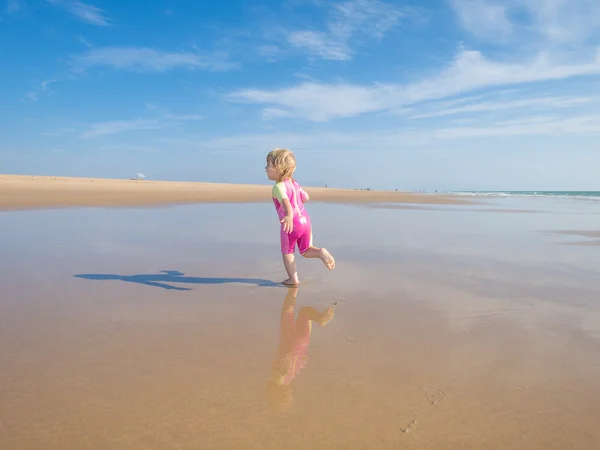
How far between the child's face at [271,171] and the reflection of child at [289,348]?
1.47 meters

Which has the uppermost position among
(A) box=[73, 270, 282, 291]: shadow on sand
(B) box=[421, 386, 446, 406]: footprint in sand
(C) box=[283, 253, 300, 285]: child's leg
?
(C) box=[283, 253, 300, 285]: child's leg

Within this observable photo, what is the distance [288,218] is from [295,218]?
17cm

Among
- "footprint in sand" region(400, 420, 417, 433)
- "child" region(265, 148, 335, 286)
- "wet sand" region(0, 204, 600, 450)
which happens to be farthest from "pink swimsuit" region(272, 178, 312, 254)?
"footprint in sand" region(400, 420, 417, 433)

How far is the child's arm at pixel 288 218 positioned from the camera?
4656 millimetres

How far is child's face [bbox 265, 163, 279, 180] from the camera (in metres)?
4.85

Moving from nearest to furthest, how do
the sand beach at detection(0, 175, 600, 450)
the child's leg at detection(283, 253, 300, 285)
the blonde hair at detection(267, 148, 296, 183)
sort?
the sand beach at detection(0, 175, 600, 450) → the child's leg at detection(283, 253, 300, 285) → the blonde hair at detection(267, 148, 296, 183)

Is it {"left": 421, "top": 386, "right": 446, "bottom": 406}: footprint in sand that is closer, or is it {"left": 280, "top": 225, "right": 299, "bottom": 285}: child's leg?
{"left": 421, "top": 386, "right": 446, "bottom": 406}: footprint in sand

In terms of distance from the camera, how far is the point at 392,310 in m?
3.62

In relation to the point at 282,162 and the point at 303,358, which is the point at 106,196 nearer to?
the point at 282,162

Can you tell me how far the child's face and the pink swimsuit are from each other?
0.43ft

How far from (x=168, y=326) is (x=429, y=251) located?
184 inches

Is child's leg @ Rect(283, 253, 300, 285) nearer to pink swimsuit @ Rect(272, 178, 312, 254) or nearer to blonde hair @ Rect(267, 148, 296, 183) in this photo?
pink swimsuit @ Rect(272, 178, 312, 254)

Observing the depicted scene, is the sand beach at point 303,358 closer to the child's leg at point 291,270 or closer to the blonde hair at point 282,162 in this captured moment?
the child's leg at point 291,270

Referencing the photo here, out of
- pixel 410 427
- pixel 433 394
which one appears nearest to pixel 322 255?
pixel 433 394
